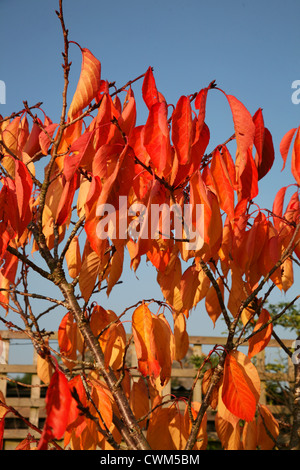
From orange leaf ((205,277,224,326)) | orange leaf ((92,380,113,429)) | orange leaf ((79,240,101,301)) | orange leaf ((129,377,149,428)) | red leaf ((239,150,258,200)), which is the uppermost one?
red leaf ((239,150,258,200))

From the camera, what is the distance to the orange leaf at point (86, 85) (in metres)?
0.94

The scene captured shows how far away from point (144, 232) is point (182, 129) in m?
0.22

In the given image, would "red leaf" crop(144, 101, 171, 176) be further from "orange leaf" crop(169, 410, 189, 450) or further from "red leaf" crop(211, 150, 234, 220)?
"orange leaf" crop(169, 410, 189, 450)

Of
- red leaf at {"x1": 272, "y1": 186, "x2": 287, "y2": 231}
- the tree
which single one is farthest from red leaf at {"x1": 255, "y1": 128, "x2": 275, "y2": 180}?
red leaf at {"x1": 272, "y1": 186, "x2": 287, "y2": 231}

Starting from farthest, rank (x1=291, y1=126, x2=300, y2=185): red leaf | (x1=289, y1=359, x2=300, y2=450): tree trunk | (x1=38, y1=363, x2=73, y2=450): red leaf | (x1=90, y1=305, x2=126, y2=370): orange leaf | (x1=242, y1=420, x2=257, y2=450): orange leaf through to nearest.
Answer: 1. (x1=242, y1=420, x2=257, y2=450): orange leaf
2. (x1=289, y1=359, x2=300, y2=450): tree trunk
3. (x1=90, y1=305, x2=126, y2=370): orange leaf
4. (x1=291, y1=126, x2=300, y2=185): red leaf
5. (x1=38, y1=363, x2=73, y2=450): red leaf

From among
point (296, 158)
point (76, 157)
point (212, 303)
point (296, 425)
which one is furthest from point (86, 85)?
point (296, 425)

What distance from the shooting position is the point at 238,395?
1004 mm

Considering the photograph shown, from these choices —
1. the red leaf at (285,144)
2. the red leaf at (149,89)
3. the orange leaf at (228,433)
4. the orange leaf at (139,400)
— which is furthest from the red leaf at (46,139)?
the orange leaf at (228,433)

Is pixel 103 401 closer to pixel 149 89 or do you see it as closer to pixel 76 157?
pixel 76 157

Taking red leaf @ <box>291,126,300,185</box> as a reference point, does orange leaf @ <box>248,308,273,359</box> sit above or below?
below

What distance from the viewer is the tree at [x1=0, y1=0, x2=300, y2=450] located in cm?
89
